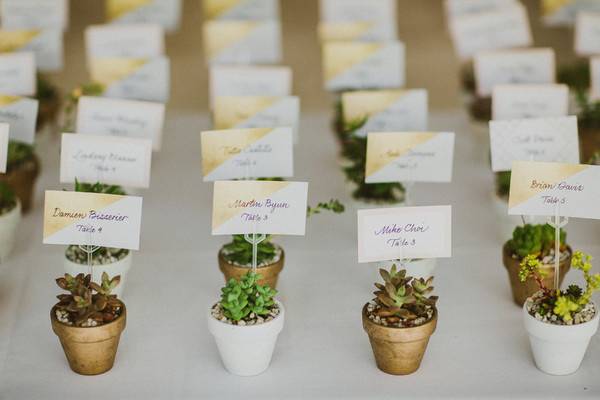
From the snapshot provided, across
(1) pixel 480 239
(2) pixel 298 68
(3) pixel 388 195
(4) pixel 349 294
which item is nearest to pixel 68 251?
(4) pixel 349 294

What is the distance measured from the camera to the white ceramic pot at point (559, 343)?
2.52 m

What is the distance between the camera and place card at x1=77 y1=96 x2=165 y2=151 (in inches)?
135

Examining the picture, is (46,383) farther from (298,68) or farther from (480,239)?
(298,68)

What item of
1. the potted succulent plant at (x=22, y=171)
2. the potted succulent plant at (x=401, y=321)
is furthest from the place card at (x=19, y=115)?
the potted succulent plant at (x=401, y=321)

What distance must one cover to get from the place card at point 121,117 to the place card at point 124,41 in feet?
2.60

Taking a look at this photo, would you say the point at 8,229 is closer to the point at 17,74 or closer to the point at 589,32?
the point at 17,74

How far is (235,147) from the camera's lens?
308cm

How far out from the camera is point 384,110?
11.8 ft

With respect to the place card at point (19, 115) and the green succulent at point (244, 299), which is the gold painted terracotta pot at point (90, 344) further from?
the place card at point (19, 115)

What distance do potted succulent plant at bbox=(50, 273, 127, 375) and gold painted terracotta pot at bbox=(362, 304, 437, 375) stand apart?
0.71 meters

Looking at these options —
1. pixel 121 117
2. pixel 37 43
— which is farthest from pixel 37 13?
pixel 121 117

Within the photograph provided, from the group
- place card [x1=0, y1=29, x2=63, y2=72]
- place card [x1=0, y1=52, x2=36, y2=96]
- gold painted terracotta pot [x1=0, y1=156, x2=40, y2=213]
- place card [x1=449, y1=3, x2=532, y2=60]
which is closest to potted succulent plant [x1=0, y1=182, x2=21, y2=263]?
gold painted terracotta pot [x1=0, y1=156, x2=40, y2=213]

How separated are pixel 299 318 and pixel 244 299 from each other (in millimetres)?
445

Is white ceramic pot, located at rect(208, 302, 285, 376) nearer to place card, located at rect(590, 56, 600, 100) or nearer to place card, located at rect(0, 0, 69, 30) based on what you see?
place card, located at rect(590, 56, 600, 100)
